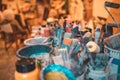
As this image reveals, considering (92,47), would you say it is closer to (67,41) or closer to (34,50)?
(67,41)

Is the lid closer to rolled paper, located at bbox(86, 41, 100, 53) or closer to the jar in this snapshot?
the jar

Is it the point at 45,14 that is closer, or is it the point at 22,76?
the point at 22,76

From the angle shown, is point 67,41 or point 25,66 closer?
point 25,66

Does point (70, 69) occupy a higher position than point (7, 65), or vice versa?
point (70, 69)

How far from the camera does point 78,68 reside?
701 mm

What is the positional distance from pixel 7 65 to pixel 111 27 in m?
1.91

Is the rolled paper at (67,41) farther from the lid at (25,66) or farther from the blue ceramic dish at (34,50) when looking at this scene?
the lid at (25,66)

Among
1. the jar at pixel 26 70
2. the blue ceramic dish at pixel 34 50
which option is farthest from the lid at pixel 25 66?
the blue ceramic dish at pixel 34 50

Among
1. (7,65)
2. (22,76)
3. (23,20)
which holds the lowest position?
(7,65)

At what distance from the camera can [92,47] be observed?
75cm

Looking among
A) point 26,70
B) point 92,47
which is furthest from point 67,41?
point 26,70

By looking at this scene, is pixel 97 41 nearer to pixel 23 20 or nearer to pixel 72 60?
pixel 72 60

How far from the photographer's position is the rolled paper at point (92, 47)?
74 centimetres

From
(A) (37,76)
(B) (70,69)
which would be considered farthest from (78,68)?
(A) (37,76)
